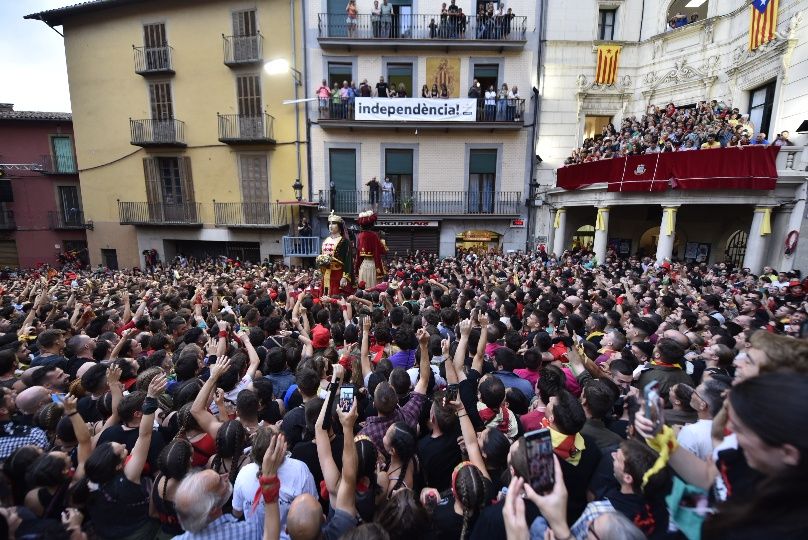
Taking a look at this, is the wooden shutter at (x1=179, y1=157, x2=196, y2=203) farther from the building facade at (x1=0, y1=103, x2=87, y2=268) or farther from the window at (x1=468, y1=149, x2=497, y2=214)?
the window at (x1=468, y1=149, x2=497, y2=214)

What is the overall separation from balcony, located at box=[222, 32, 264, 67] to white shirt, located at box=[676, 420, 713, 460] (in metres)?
20.1

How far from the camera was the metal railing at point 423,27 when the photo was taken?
1683 centimetres

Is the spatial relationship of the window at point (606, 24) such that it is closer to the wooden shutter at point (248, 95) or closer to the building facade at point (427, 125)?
the building facade at point (427, 125)

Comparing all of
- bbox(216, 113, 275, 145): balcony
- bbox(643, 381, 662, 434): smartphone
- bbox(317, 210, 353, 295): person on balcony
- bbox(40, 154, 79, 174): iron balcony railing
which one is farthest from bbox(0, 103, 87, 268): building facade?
bbox(643, 381, 662, 434): smartphone

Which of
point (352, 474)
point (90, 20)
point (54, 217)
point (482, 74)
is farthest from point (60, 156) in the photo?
point (352, 474)

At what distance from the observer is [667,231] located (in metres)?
12.4

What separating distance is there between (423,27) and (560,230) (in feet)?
35.6

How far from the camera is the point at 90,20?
18922 mm

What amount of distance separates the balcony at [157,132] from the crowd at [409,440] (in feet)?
53.7

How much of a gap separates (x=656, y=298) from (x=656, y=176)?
6.60 metres

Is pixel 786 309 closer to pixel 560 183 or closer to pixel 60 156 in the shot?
pixel 560 183

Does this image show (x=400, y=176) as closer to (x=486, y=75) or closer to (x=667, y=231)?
(x=486, y=75)

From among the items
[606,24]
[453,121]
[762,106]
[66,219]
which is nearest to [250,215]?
[453,121]

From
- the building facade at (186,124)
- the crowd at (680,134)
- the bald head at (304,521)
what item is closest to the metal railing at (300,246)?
the building facade at (186,124)
